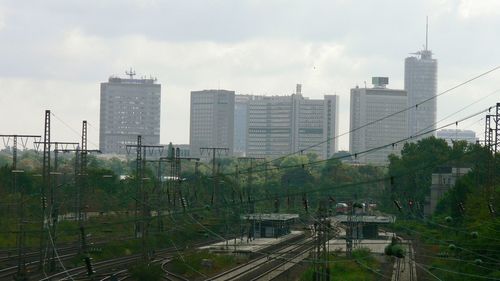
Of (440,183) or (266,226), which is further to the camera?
(440,183)

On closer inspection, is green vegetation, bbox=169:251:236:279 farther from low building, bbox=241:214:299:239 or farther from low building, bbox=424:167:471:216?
low building, bbox=424:167:471:216

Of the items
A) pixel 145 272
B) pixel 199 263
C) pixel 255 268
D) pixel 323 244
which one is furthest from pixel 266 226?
pixel 323 244

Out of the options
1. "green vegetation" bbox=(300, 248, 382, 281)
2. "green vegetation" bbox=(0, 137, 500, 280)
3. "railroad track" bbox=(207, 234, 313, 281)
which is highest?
"green vegetation" bbox=(0, 137, 500, 280)

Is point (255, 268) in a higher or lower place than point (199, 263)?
lower

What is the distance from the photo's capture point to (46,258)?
4278 centimetres

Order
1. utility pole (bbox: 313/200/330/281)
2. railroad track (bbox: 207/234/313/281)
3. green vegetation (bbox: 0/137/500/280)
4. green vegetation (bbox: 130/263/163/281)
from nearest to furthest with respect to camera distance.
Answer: utility pole (bbox: 313/200/330/281) → green vegetation (bbox: 0/137/500/280) → green vegetation (bbox: 130/263/163/281) → railroad track (bbox: 207/234/313/281)

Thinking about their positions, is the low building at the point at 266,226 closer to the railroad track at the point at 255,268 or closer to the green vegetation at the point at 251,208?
the green vegetation at the point at 251,208

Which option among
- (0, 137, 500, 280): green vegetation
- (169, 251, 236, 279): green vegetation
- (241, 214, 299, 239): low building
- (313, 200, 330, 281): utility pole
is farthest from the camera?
(241, 214, 299, 239): low building

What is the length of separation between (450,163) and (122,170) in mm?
78614

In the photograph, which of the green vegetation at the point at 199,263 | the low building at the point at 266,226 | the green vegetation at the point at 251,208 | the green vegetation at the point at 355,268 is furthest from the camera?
the low building at the point at 266,226

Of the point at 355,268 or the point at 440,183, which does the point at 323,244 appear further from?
the point at 440,183

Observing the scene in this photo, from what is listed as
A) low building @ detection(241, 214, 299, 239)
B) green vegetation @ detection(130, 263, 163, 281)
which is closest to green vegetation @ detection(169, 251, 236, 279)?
green vegetation @ detection(130, 263, 163, 281)

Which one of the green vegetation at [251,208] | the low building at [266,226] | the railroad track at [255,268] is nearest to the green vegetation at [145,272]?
the green vegetation at [251,208]

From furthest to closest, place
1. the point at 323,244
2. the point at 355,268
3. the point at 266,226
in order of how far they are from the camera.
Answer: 1. the point at 266,226
2. the point at 355,268
3. the point at 323,244
